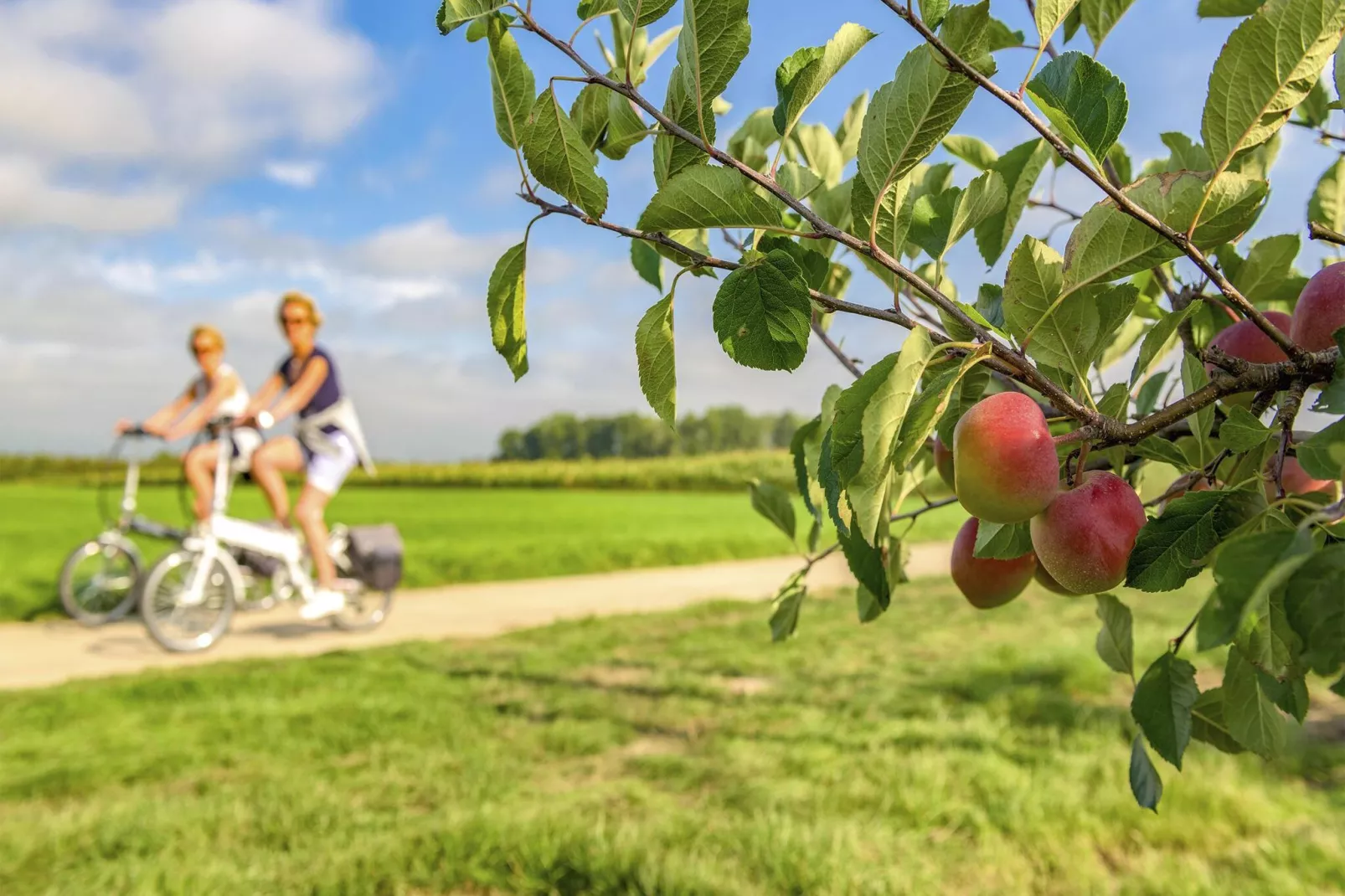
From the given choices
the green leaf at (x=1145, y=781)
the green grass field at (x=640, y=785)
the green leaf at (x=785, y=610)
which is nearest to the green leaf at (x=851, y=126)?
the green leaf at (x=785, y=610)

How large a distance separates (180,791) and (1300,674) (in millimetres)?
3581

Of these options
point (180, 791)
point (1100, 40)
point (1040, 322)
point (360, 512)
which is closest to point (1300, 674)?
point (1040, 322)

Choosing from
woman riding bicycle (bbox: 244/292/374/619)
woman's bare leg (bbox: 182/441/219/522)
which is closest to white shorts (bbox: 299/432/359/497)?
woman riding bicycle (bbox: 244/292/374/619)

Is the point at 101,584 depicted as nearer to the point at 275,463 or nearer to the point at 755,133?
the point at 275,463

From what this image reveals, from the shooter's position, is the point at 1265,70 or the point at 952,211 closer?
the point at 1265,70

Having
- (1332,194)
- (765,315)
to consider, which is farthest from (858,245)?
(1332,194)

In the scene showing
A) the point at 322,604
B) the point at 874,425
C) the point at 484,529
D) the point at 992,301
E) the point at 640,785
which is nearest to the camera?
the point at 874,425

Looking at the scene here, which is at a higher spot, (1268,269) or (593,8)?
(593,8)

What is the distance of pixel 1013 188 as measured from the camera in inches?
39.2

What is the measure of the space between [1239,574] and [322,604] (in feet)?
20.8

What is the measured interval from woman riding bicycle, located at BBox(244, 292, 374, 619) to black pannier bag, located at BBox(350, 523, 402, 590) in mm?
547

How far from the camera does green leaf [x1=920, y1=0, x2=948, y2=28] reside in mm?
661

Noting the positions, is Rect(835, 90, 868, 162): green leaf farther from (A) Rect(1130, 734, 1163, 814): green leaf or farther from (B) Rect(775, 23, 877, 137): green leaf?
(A) Rect(1130, 734, 1163, 814): green leaf

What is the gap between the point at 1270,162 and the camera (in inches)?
45.0
